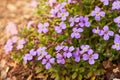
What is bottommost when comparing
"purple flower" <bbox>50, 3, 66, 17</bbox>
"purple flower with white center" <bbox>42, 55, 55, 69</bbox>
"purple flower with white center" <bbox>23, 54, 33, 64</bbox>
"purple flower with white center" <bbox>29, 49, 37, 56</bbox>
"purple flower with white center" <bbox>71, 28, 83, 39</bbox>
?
"purple flower with white center" <bbox>42, 55, 55, 69</bbox>

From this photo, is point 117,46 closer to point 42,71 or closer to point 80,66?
point 80,66

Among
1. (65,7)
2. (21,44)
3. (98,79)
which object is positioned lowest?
(98,79)

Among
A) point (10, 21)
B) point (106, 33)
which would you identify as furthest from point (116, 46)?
point (10, 21)

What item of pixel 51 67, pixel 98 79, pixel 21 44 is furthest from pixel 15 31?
pixel 98 79

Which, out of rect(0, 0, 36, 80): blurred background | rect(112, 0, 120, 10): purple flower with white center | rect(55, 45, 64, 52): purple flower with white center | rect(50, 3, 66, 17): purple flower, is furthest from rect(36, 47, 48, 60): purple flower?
rect(112, 0, 120, 10): purple flower with white center

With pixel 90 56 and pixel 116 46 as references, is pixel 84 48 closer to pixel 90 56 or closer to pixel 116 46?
pixel 90 56

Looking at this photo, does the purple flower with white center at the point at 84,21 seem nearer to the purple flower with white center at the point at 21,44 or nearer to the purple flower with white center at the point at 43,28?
the purple flower with white center at the point at 43,28

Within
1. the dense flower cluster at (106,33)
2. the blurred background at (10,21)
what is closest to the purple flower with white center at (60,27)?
the dense flower cluster at (106,33)

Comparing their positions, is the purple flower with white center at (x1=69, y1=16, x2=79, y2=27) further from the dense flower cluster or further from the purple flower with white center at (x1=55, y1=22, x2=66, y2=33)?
the dense flower cluster
